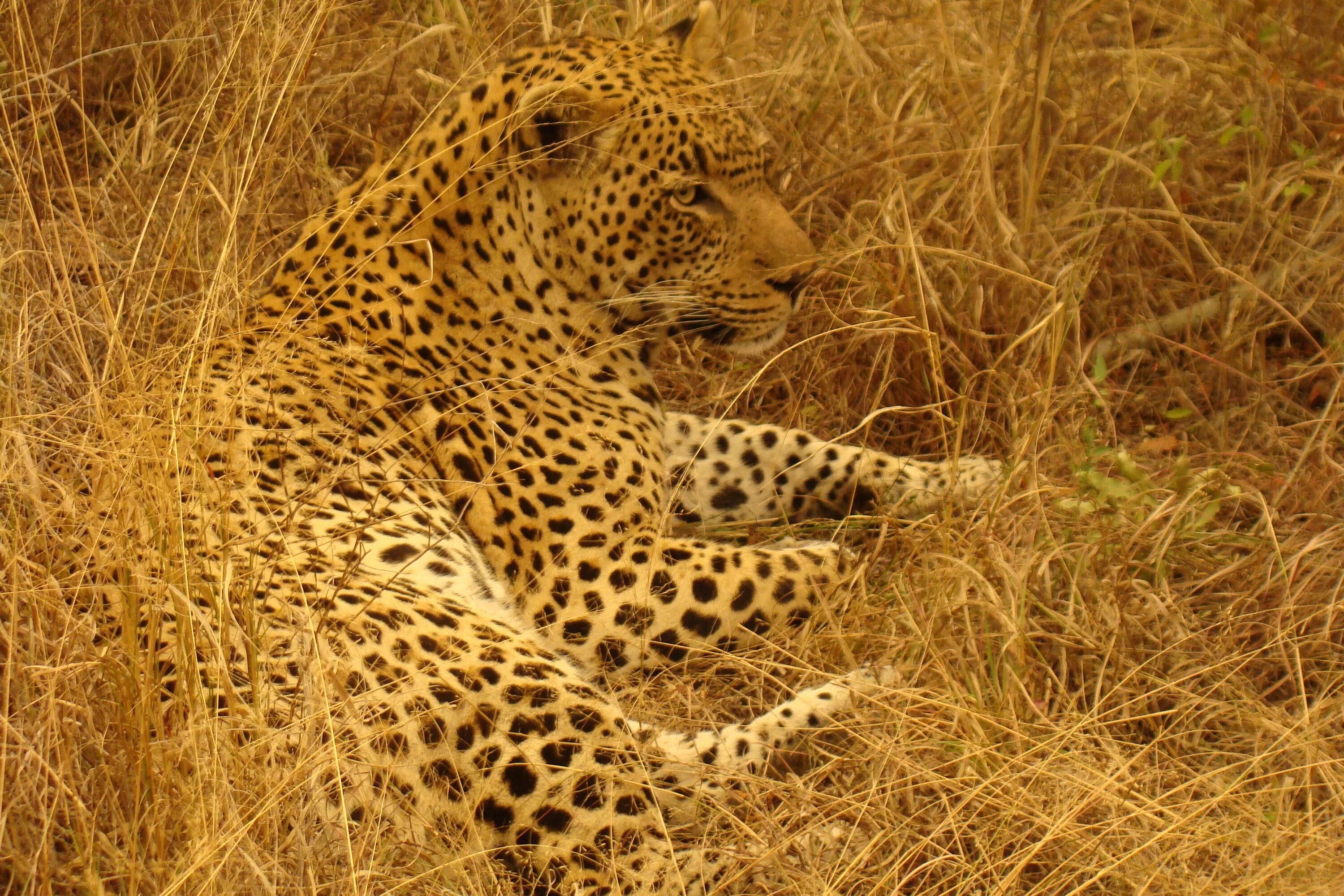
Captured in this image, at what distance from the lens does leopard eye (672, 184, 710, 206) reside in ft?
15.0

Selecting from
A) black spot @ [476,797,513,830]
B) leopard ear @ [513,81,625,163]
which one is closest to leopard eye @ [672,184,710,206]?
leopard ear @ [513,81,625,163]

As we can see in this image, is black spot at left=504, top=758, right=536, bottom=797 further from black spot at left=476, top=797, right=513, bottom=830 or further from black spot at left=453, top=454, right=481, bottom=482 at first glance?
black spot at left=453, top=454, right=481, bottom=482

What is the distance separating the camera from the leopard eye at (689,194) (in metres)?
4.58

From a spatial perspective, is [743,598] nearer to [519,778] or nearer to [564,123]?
[519,778]

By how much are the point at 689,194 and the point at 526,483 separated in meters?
1.01

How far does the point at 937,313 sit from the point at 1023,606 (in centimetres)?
143

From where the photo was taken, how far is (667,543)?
14.4 feet

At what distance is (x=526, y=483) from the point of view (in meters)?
4.27

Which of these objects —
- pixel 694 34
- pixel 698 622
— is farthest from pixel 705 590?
pixel 694 34

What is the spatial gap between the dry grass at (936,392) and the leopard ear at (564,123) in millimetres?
509

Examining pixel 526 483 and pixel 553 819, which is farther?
pixel 526 483

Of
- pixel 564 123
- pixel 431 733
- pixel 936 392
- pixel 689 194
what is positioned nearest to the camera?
pixel 431 733

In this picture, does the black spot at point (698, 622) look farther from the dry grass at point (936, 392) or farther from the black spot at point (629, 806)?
the black spot at point (629, 806)

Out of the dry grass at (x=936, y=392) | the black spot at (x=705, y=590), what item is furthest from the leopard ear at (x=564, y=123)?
the black spot at (x=705, y=590)
